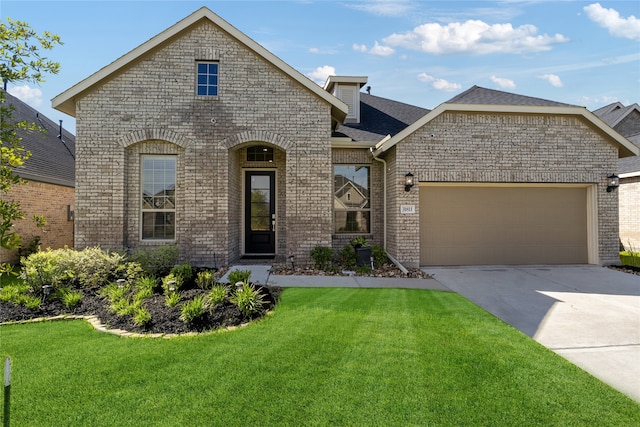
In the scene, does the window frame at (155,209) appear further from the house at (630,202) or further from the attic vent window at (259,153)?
the house at (630,202)

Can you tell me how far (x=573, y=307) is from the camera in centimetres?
602

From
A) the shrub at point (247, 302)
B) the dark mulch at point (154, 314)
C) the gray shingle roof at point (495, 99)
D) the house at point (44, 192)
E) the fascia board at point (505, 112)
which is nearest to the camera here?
the dark mulch at point (154, 314)

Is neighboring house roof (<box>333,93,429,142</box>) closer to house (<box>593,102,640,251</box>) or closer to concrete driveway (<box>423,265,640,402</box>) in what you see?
concrete driveway (<box>423,265,640,402</box>)

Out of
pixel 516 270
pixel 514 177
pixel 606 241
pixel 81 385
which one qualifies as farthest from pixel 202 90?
pixel 606 241

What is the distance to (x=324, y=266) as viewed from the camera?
29.6ft

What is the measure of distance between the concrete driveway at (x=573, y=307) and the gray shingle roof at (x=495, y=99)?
15.4 ft

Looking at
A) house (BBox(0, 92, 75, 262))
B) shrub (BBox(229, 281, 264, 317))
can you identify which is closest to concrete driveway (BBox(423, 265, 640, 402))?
shrub (BBox(229, 281, 264, 317))

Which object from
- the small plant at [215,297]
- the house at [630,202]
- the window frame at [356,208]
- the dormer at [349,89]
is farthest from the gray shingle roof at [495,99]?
the small plant at [215,297]

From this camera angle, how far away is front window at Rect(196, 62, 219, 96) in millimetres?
9312

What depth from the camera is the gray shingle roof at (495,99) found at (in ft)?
33.5

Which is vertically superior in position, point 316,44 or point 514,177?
point 316,44

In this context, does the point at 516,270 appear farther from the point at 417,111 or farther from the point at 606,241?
the point at 417,111

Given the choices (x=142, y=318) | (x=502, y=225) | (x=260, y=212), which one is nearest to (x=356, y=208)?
(x=260, y=212)

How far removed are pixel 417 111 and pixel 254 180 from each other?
7.12m
